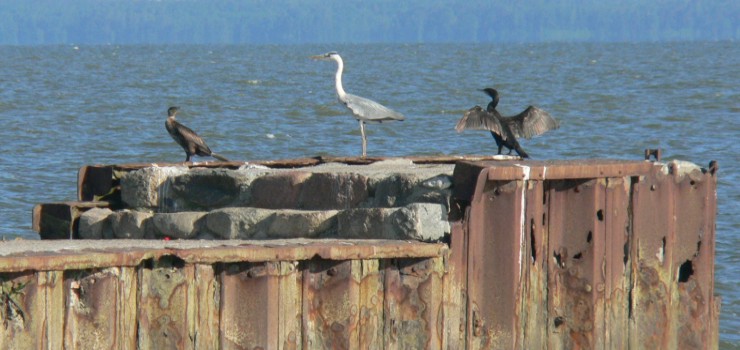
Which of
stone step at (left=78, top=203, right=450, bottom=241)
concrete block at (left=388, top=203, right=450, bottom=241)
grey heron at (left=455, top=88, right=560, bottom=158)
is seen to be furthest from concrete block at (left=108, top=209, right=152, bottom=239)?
grey heron at (left=455, top=88, right=560, bottom=158)

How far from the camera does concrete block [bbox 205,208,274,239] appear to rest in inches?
313

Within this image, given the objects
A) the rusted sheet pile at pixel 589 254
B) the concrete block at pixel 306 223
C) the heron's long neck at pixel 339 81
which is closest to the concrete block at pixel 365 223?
the concrete block at pixel 306 223

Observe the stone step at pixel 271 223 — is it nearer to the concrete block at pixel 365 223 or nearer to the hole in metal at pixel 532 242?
the concrete block at pixel 365 223

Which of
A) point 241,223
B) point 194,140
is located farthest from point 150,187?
point 194,140

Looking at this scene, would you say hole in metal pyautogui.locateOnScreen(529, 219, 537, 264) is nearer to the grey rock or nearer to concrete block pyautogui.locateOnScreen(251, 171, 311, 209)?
the grey rock

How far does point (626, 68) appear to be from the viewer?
76.0 m

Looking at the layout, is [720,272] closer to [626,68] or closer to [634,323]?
[634,323]

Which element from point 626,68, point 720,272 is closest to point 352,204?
point 720,272

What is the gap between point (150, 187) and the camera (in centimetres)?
879

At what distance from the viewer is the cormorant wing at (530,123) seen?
12461 millimetres

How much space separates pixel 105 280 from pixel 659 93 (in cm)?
4413

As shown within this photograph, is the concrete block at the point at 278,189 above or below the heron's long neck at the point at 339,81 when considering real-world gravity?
below

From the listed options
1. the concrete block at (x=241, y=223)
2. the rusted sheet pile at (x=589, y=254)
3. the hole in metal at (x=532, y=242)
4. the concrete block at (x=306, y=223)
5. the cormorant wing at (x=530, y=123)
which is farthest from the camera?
the cormorant wing at (x=530, y=123)

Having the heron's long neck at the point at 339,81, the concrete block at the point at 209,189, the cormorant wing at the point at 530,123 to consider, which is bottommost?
the concrete block at the point at 209,189
